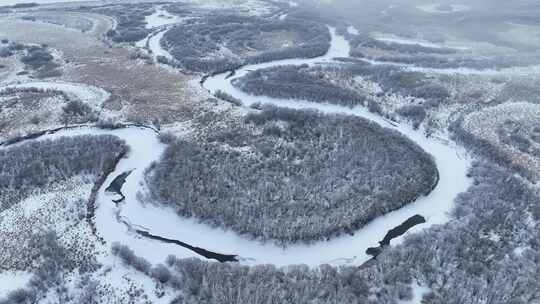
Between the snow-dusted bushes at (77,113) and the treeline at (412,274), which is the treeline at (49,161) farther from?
the treeline at (412,274)

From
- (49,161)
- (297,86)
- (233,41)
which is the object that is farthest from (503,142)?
(233,41)

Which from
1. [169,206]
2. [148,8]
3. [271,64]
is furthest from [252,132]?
[148,8]

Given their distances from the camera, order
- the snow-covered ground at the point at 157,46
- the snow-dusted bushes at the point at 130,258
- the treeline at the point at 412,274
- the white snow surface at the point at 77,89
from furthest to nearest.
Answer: the snow-covered ground at the point at 157,46 → the white snow surface at the point at 77,89 → the snow-dusted bushes at the point at 130,258 → the treeline at the point at 412,274

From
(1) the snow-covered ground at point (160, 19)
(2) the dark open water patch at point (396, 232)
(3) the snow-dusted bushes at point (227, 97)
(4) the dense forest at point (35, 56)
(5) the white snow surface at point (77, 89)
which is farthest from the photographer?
(1) the snow-covered ground at point (160, 19)

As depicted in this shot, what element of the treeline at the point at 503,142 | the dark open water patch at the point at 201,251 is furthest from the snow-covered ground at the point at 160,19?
the dark open water patch at the point at 201,251

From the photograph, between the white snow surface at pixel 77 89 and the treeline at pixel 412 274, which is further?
the white snow surface at pixel 77 89
